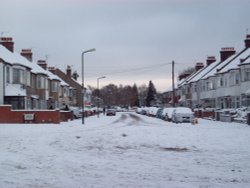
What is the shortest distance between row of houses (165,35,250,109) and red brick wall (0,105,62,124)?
68.0ft

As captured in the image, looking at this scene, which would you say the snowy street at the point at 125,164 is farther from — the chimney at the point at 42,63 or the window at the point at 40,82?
the chimney at the point at 42,63

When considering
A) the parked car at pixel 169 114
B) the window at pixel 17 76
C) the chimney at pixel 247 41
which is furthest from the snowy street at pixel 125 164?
the chimney at pixel 247 41

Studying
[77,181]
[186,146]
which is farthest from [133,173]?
[186,146]

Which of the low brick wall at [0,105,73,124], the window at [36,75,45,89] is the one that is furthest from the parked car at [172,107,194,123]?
the window at [36,75,45,89]

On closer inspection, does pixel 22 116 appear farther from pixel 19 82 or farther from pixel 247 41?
pixel 247 41

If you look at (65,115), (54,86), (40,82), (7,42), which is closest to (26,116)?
(65,115)

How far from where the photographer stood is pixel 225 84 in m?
60.6

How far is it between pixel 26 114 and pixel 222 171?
29.3 metres

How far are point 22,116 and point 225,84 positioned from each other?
3010cm

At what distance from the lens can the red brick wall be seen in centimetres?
3981

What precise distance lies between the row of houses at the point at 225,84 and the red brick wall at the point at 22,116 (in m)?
20.7

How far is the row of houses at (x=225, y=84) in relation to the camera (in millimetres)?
52156

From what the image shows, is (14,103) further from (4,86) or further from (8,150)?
(8,150)

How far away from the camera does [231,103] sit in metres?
59.4
